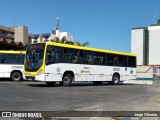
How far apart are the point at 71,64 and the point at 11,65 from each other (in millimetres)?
7860

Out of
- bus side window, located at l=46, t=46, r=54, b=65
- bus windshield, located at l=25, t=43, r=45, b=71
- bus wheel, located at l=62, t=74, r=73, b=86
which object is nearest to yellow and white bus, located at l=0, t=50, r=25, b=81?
bus windshield, located at l=25, t=43, r=45, b=71

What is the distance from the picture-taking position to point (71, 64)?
24.1 metres

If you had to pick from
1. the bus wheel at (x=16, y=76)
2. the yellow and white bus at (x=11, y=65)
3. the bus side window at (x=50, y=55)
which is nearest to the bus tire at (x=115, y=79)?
the bus side window at (x=50, y=55)

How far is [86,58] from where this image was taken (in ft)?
84.1

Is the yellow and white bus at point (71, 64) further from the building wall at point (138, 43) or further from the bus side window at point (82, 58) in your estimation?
the building wall at point (138, 43)

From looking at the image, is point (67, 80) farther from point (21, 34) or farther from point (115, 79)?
point (21, 34)

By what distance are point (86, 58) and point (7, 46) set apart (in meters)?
29.9

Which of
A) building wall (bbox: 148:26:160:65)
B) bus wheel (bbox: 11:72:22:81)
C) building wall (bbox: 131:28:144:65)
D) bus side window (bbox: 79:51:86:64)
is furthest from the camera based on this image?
building wall (bbox: 131:28:144:65)

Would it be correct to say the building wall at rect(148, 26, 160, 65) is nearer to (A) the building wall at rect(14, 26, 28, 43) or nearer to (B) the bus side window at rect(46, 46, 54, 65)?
(A) the building wall at rect(14, 26, 28, 43)

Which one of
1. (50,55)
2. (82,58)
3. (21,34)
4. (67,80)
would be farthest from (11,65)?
(21,34)

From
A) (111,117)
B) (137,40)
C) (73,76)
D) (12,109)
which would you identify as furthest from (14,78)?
(137,40)

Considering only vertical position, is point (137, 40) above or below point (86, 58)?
above

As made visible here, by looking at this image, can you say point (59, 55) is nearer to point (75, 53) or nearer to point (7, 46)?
point (75, 53)

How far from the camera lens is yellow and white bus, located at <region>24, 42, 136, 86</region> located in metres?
22.4
